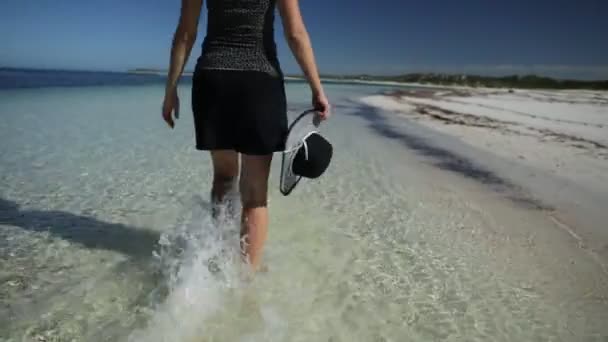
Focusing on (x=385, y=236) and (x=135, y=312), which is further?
(x=385, y=236)

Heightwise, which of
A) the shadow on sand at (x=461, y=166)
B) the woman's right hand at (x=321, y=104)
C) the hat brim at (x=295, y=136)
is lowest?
the shadow on sand at (x=461, y=166)

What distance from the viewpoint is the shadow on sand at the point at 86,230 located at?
289 cm

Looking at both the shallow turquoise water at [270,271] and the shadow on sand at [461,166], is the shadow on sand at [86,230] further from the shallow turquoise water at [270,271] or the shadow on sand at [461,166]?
the shadow on sand at [461,166]

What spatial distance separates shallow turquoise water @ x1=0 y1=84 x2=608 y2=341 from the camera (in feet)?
6.58

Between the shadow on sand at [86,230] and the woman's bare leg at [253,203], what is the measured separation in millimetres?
848

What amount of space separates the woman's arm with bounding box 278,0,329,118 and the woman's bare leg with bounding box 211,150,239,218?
540mm

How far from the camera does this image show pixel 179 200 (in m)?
4.01

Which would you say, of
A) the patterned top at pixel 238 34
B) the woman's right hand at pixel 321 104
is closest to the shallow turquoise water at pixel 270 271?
the woman's right hand at pixel 321 104

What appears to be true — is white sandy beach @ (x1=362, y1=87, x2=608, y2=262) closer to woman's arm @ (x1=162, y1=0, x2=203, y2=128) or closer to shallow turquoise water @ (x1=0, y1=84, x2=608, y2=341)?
shallow turquoise water @ (x1=0, y1=84, x2=608, y2=341)

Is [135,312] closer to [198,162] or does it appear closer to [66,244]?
[66,244]

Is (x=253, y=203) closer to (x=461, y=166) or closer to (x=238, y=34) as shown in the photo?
(x=238, y=34)

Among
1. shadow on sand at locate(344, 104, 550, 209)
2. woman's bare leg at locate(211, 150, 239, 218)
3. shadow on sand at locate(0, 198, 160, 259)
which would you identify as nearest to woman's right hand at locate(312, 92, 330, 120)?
woman's bare leg at locate(211, 150, 239, 218)

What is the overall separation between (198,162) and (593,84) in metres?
47.4

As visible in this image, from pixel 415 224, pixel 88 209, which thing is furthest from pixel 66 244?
pixel 415 224
